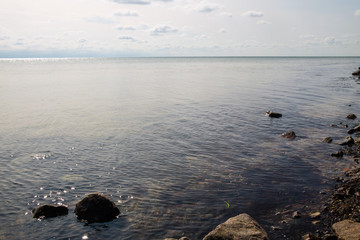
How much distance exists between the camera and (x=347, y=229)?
28.8ft

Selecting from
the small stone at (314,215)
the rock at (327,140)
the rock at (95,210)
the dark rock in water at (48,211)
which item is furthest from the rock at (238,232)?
the rock at (327,140)

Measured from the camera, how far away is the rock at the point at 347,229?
837cm

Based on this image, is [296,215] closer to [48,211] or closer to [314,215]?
[314,215]

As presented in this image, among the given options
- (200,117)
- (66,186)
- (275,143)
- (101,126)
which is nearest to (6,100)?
(101,126)

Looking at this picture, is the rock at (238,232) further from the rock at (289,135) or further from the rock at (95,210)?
the rock at (289,135)

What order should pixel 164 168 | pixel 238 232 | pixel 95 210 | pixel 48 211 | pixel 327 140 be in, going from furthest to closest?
pixel 327 140
pixel 164 168
pixel 48 211
pixel 95 210
pixel 238 232

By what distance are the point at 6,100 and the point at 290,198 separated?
3876 centimetres

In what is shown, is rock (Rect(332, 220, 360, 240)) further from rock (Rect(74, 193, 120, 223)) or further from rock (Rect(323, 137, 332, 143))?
rock (Rect(323, 137, 332, 143))

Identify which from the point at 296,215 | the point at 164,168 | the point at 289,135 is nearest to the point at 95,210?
the point at 164,168

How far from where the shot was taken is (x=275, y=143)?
63.3 ft

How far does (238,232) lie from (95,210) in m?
5.01

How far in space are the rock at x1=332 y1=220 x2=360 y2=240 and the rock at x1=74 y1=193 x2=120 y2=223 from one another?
7428 millimetres

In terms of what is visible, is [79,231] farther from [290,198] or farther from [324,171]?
[324,171]

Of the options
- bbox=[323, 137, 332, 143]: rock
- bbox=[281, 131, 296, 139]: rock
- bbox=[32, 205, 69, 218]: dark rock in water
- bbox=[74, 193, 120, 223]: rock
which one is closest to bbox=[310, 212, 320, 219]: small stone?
bbox=[74, 193, 120, 223]: rock
